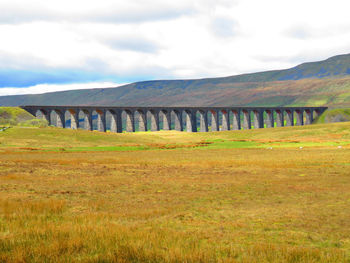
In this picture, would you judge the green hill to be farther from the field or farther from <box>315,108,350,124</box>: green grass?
<box>315,108,350,124</box>: green grass

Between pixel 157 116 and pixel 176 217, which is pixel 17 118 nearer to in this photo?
pixel 157 116

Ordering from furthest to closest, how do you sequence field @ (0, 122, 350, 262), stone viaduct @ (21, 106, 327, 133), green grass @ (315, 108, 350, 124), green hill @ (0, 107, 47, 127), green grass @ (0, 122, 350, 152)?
green grass @ (315, 108, 350, 124), stone viaduct @ (21, 106, 327, 133), green hill @ (0, 107, 47, 127), green grass @ (0, 122, 350, 152), field @ (0, 122, 350, 262)

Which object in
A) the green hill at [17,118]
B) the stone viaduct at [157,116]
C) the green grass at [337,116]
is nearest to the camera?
the green hill at [17,118]

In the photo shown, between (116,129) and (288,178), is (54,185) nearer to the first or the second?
(288,178)

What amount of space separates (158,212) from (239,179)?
37.9 ft

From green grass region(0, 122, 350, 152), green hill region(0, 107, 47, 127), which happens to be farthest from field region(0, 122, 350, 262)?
green hill region(0, 107, 47, 127)

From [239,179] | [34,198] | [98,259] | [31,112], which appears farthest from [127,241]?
[31,112]

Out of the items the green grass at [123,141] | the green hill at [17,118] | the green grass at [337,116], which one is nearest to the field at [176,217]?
the green grass at [123,141]

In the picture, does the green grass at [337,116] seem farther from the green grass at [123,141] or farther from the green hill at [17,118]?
the green hill at [17,118]

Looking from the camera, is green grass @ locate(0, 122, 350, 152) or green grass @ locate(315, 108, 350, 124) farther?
green grass @ locate(315, 108, 350, 124)

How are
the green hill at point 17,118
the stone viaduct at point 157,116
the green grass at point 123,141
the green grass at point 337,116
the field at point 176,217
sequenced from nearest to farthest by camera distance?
the field at point 176,217 → the green grass at point 123,141 → the green hill at point 17,118 → the stone viaduct at point 157,116 → the green grass at point 337,116

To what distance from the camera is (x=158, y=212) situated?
1386cm

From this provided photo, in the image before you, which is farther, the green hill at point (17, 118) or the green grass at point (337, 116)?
the green grass at point (337, 116)

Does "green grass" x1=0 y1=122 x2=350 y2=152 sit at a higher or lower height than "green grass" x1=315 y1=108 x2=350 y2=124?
higher
